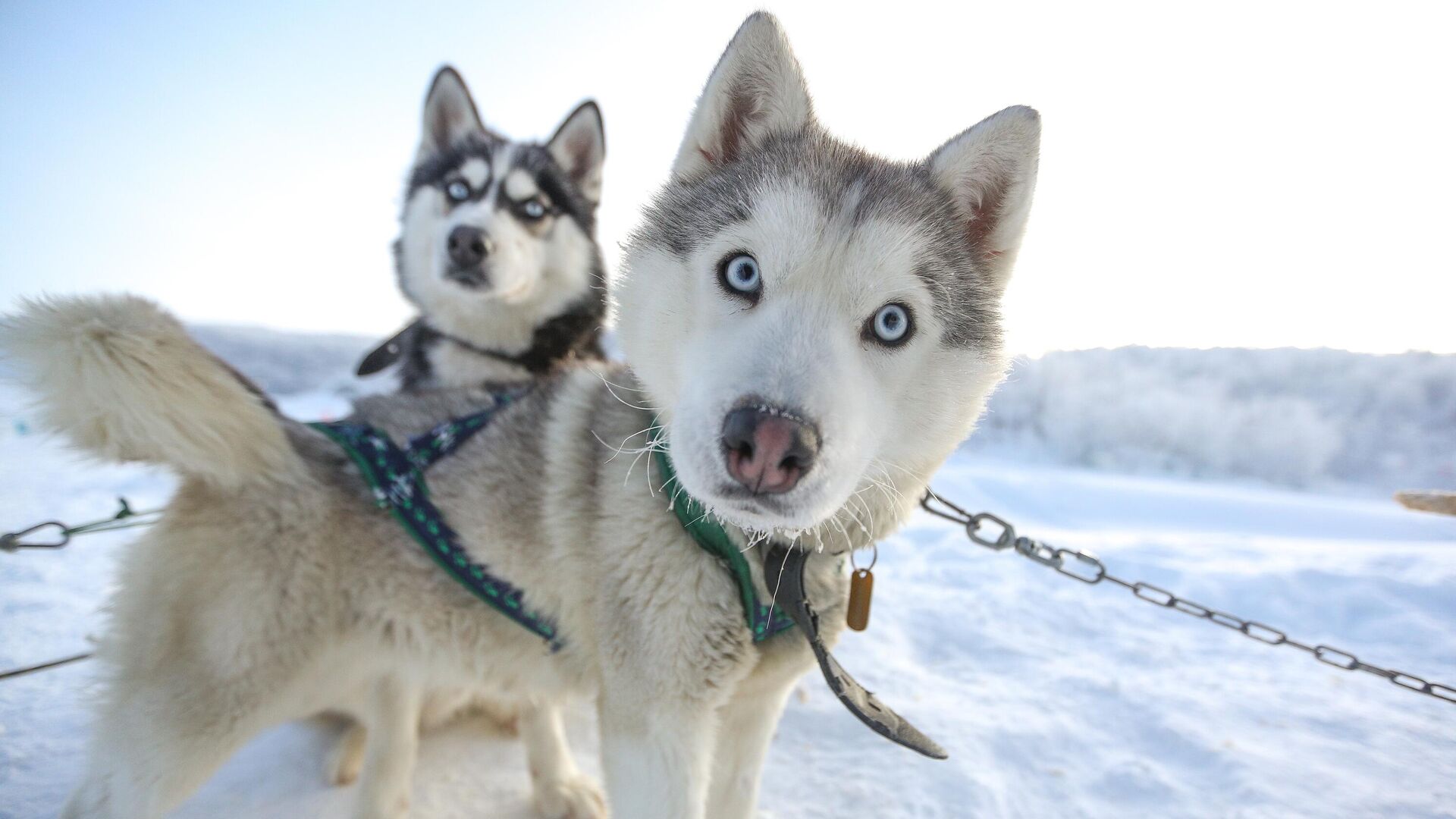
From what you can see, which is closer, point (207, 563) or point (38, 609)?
point (207, 563)

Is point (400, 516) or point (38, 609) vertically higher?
point (400, 516)

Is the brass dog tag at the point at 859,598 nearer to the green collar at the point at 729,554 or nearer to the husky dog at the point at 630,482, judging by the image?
the husky dog at the point at 630,482

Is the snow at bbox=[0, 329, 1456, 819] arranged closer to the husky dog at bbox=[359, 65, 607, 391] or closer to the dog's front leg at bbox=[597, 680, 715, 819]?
the dog's front leg at bbox=[597, 680, 715, 819]

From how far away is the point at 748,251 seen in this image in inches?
48.2

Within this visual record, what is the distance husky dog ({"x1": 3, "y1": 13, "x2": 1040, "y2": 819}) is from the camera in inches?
48.0

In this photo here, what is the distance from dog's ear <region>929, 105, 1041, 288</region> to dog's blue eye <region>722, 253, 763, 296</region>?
0.55 meters

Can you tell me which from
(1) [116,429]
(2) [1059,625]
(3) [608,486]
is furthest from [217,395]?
(2) [1059,625]

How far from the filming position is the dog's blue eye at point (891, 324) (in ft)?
3.99

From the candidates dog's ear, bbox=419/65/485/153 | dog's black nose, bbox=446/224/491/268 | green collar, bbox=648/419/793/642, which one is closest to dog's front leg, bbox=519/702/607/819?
green collar, bbox=648/419/793/642

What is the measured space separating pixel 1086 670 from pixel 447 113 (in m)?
4.24

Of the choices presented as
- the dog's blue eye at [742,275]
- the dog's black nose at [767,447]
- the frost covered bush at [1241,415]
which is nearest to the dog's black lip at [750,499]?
the dog's black nose at [767,447]

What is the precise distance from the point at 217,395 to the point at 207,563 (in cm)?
41

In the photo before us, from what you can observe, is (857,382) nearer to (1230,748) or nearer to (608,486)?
(608,486)

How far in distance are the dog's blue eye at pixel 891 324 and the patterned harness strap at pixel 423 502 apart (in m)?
1.11
